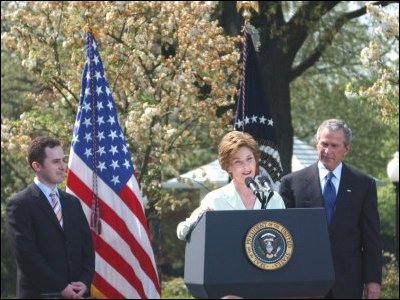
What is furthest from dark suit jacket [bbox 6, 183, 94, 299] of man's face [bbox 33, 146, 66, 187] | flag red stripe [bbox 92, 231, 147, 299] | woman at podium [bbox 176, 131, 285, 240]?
flag red stripe [bbox 92, 231, 147, 299]

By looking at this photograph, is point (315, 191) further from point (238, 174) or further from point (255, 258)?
point (255, 258)

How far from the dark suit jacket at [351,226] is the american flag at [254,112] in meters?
2.19

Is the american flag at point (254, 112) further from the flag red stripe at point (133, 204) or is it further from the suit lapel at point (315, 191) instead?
the suit lapel at point (315, 191)

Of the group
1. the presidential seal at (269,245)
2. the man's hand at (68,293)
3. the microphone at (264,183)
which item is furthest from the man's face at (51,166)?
the presidential seal at (269,245)

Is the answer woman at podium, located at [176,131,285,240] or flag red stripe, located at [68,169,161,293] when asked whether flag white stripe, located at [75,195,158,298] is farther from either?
woman at podium, located at [176,131,285,240]

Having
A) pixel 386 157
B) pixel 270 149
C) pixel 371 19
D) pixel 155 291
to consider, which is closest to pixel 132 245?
pixel 155 291

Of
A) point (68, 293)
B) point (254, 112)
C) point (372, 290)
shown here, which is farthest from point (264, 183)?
point (254, 112)

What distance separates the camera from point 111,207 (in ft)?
33.0

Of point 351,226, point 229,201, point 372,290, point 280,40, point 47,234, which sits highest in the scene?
point 280,40

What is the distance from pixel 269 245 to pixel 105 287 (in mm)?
4004

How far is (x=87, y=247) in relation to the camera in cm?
802

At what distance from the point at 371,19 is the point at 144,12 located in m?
3.87

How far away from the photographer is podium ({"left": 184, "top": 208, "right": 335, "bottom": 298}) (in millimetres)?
5996

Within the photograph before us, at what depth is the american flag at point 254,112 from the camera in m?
10.5
